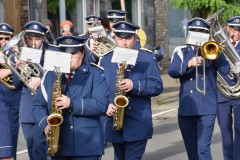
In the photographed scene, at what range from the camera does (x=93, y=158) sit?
823 centimetres

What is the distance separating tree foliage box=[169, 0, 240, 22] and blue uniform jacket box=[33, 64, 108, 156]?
12.6 m

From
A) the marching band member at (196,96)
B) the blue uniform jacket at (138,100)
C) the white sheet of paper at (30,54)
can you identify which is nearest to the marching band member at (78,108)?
the blue uniform jacket at (138,100)

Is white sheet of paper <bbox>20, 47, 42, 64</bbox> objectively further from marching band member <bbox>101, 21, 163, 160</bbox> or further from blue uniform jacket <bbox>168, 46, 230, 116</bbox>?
blue uniform jacket <bbox>168, 46, 230, 116</bbox>

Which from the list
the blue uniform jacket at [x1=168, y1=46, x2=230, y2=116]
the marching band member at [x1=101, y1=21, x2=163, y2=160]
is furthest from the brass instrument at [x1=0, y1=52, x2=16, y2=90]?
the blue uniform jacket at [x1=168, y1=46, x2=230, y2=116]

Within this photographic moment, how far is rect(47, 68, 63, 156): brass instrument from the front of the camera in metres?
7.82

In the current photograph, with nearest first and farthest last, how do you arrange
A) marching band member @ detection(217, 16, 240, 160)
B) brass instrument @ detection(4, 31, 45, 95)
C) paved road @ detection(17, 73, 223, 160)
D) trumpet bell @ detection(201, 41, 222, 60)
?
trumpet bell @ detection(201, 41, 222, 60) < brass instrument @ detection(4, 31, 45, 95) < marching band member @ detection(217, 16, 240, 160) < paved road @ detection(17, 73, 223, 160)

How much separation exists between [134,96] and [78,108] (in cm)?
187

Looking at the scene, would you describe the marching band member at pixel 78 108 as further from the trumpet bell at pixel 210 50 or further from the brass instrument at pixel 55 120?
the trumpet bell at pixel 210 50

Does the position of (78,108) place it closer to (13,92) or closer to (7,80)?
(7,80)

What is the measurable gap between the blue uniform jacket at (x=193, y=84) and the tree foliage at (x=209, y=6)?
9889 mm

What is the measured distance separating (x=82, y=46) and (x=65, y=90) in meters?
0.42

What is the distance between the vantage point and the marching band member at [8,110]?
370 inches

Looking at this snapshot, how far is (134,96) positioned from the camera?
32.3 ft

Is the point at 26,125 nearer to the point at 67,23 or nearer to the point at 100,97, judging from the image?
the point at 100,97
